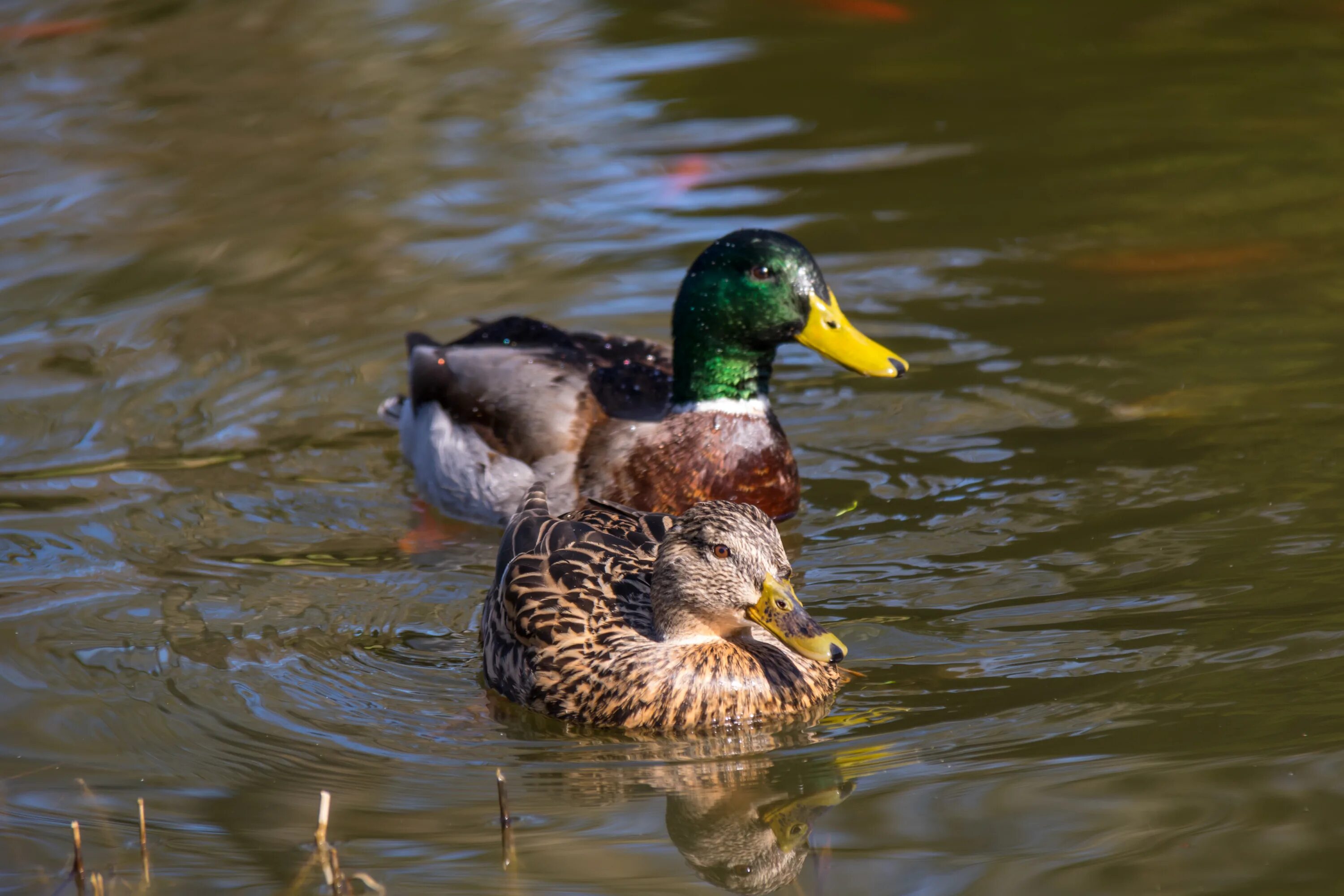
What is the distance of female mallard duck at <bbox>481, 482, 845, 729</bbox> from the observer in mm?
5348

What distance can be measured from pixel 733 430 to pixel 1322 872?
3468 millimetres

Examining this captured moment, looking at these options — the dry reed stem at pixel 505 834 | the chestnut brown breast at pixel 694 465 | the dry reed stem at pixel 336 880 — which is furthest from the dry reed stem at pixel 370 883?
the chestnut brown breast at pixel 694 465

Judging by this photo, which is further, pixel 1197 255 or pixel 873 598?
pixel 1197 255

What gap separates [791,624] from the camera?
206 inches

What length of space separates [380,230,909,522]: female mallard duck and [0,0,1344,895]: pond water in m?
0.26

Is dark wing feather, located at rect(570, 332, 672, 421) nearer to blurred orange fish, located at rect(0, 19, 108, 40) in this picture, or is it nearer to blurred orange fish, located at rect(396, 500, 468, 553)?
blurred orange fish, located at rect(396, 500, 468, 553)

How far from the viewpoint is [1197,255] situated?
9.00 metres

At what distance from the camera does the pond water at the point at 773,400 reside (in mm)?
4816

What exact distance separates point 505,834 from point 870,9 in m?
9.94

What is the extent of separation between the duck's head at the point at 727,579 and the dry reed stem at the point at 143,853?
5.51 ft

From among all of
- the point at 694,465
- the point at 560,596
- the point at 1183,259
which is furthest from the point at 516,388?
the point at 1183,259

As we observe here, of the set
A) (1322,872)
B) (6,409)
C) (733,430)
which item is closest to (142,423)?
(6,409)

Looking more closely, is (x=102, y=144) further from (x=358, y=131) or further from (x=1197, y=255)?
(x=1197, y=255)

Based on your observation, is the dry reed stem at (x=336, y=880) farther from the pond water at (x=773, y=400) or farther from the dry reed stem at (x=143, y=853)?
the dry reed stem at (x=143, y=853)
